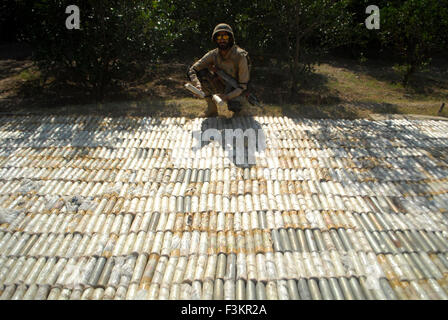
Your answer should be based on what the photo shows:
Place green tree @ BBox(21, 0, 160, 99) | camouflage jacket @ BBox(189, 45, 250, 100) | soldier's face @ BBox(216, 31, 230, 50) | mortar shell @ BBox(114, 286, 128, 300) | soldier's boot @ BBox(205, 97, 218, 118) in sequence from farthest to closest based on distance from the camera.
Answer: green tree @ BBox(21, 0, 160, 99) < soldier's boot @ BBox(205, 97, 218, 118) < camouflage jacket @ BBox(189, 45, 250, 100) < soldier's face @ BBox(216, 31, 230, 50) < mortar shell @ BBox(114, 286, 128, 300)

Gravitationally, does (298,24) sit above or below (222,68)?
A: above

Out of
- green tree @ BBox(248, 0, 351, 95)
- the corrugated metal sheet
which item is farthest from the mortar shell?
green tree @ BBox(248, 0, 351, 95)

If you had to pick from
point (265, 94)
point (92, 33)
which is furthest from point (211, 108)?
point (92, 33)

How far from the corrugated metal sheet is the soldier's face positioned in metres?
2.21

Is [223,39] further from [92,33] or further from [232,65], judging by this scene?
[92,33]

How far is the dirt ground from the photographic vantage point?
9.88 meters

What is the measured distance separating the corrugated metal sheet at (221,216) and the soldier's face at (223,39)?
7.24ft

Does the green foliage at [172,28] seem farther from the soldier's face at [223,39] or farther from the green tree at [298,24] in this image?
the soldier's face at [223,39]

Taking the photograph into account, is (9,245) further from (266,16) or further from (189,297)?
(266,16)

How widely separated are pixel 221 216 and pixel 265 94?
9719 mm

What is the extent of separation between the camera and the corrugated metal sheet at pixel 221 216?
3.37 metres

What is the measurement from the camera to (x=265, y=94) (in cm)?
1305

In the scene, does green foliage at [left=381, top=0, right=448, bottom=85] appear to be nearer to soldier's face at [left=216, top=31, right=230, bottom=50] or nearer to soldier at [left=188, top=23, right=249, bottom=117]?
soldier at [left=188, top=23, right=249, bottom=117]
